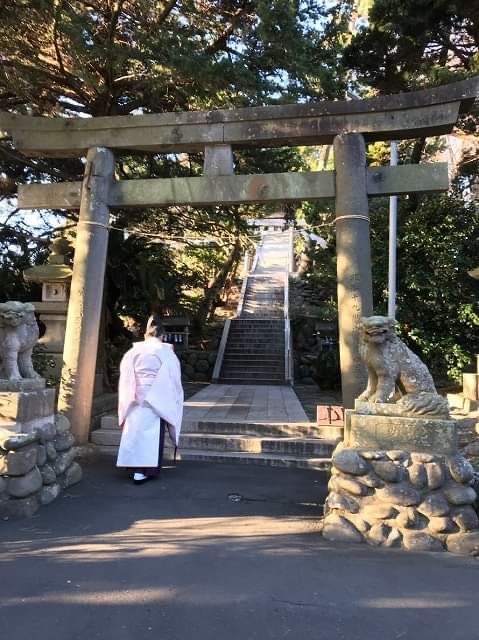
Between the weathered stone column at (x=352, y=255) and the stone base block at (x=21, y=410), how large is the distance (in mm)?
3695

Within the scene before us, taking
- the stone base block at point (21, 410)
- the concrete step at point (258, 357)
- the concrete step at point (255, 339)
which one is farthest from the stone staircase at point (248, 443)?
the concrete step at point (255, 339)

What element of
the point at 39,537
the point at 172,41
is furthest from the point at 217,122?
the point at 39,537

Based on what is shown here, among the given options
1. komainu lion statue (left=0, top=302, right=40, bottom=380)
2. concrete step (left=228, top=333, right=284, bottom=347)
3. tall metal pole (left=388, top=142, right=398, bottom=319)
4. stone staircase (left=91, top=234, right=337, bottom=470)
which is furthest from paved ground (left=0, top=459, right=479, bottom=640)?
concrete step (left=228, top=333, right=284, bottom=347)

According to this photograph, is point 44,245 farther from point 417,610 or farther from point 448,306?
point 417,610

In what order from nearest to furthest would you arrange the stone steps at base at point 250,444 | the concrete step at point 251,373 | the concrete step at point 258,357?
1. the stone steps at base at point 250,444
2. the concrete step at point 251,373
3. the concrete step at point 258,357

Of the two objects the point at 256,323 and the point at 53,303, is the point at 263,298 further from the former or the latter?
the point at 53,303

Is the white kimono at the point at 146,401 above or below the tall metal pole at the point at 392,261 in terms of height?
below

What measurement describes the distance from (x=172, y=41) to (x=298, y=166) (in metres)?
5.36

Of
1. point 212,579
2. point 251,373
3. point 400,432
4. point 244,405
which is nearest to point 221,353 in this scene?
point 251,373

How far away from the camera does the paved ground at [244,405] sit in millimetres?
7707

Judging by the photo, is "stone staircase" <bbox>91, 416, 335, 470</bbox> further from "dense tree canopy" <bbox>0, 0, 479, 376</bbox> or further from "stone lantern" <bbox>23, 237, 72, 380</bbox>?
"dense tree canopy" <bbox>0, 0, 479, 376</bbox>

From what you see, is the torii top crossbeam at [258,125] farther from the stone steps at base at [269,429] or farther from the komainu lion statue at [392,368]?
the stone steps at base at [269,429]

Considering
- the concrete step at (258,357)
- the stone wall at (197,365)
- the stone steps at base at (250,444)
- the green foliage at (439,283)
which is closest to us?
the stone steps at base at (250,444)

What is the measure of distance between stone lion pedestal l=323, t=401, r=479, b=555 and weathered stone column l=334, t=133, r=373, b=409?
2260mm
